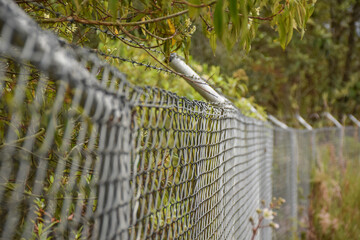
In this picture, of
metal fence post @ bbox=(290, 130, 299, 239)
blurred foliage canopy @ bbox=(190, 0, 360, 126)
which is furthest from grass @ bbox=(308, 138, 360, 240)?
blurred foliage canopy @ bbox=(190, 0, 360, 126)

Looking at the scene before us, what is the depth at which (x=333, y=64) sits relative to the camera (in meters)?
17.0

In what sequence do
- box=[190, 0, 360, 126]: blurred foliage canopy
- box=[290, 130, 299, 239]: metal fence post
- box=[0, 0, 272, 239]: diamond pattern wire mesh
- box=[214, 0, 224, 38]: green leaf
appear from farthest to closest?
box=[190, 0, 360, 126]: blurred foliage canopy
box=[290, 130, 299, 239]: metal fence post
box=[214, 0, 224, 38]: green leaf
box=[0, 0, 272, 239]: diamond pattern wire mesh

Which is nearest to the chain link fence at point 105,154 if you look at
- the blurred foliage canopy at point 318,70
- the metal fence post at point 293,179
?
the metal fence post at point 293,179

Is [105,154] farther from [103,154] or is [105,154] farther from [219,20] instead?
[219,20]

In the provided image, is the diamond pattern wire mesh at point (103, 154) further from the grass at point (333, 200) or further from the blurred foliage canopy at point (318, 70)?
the blurred foliage canopy at point (318, 70)

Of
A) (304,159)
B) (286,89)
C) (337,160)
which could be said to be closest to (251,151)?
(304,159)

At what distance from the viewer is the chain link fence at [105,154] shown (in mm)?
944

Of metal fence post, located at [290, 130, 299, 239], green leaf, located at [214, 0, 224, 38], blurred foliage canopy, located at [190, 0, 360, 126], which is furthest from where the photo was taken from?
blurred foliage canopy, located at [190, 0, 360, 126]

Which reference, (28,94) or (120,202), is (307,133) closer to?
(28,94)

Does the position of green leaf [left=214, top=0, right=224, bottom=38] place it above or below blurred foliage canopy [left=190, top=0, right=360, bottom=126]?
below

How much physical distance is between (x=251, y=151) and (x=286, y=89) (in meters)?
13.4

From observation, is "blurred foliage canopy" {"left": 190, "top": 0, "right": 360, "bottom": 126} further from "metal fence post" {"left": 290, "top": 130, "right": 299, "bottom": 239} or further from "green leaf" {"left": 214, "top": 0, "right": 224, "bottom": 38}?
"green leaf" {"left": 214, "top": 0, "right": 224, "bottom": 38}

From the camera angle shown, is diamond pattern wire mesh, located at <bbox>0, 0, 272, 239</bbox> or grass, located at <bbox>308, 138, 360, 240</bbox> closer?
diamond pattern wire mesh, located at <bbox>0, 0, 272, 239</bbox>

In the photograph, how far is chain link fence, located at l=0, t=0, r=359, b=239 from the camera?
944mm
